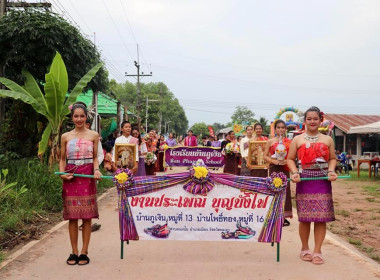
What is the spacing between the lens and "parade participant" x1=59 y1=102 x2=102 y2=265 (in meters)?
4.28

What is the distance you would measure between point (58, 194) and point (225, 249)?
4.02m

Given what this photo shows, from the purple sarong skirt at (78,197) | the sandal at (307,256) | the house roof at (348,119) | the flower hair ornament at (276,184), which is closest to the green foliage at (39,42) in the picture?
the purple sarong skirt at (78,197)

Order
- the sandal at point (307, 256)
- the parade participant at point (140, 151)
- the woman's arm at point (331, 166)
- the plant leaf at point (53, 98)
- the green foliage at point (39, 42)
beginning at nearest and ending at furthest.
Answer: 1. the woman's arm at point (331, 166)
2. the sandal at point (307, 256)
3. the parade participant at point (140, 151)
4. the plant leaf at point (53, 98)
5. the green foliage at point (39, 42)

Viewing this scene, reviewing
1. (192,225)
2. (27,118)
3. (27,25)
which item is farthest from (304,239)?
(27,118)

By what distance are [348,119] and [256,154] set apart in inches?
864

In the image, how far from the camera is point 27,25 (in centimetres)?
859

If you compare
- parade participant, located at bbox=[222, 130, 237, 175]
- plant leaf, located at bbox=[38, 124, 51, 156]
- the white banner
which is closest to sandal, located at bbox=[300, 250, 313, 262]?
the white banner

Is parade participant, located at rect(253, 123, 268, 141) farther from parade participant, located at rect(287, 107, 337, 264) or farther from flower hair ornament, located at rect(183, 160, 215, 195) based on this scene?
flower hair ornament, located at rect(183, 160, 215, 195)

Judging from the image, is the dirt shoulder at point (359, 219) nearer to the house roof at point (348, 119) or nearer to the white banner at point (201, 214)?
the white banner at point (201, 214)

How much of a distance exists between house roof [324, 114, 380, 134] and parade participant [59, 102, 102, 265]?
22367 millimetres

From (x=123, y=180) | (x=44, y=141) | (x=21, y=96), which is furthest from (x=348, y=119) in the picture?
(x=123, y=180)

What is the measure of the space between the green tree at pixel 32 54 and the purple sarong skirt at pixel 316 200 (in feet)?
22.4

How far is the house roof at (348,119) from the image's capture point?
81.4ft

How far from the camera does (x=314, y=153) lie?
4.33m
